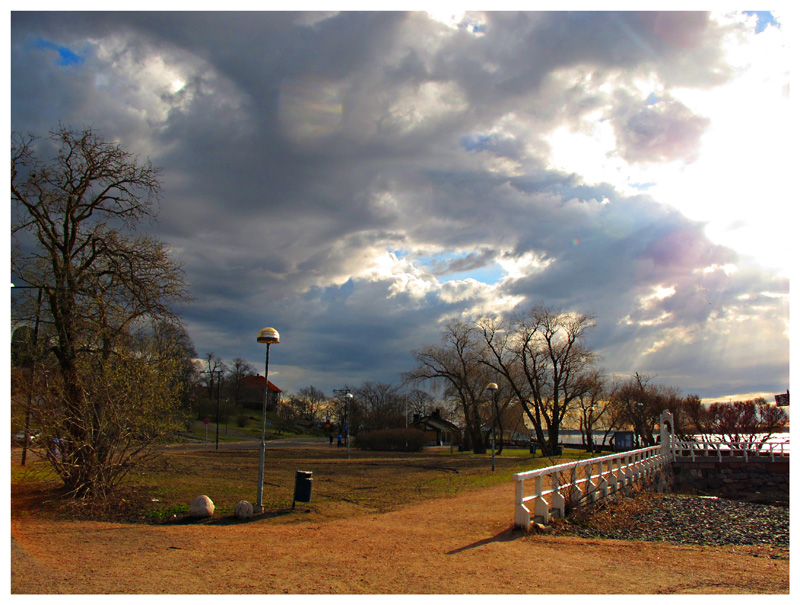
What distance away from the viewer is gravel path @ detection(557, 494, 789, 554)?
1110 centimetres

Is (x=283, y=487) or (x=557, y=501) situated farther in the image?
(x=283, y=487)

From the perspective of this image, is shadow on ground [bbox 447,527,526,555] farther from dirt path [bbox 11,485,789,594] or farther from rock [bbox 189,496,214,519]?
rock [bbox 189,496,214,519]

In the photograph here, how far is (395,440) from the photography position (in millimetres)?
41875

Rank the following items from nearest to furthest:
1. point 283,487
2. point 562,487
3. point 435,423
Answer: point 562,487
point 283,487
point 435,423

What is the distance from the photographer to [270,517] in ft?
35.6

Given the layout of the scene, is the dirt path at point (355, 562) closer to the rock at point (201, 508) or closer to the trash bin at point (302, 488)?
the rock at point (201, 508)

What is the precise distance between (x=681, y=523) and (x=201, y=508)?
12.1m

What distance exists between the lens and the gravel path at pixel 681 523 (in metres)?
11.1

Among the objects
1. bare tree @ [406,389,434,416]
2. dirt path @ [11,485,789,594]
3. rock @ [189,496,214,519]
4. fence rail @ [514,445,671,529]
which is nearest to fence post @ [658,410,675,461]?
fence rail @ [514,445,671,529]

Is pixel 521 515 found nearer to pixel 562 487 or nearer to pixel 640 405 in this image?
pixel 562 487

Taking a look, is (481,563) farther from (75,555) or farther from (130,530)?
(130,530)

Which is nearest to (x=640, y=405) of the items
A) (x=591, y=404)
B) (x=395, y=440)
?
(x=591, y=404)

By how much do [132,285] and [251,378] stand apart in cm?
9538
